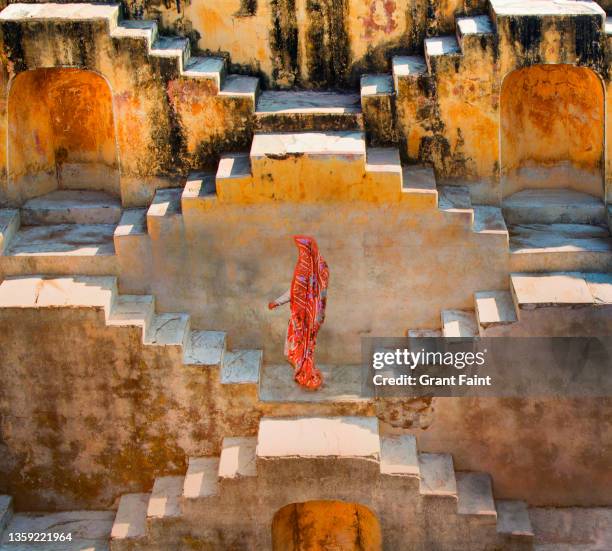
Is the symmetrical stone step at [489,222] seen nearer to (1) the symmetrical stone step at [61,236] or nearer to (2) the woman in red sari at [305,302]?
(2) the woman in red sari at [305,302]

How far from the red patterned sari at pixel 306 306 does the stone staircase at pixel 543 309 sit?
132 cm

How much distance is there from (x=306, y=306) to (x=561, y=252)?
8.54 ft

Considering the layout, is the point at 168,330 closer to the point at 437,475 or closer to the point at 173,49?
the point at 173,49

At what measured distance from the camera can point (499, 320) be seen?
1408 cm

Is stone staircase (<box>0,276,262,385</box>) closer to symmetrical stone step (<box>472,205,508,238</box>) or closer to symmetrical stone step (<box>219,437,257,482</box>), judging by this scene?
symmetrical stone step (<box>219,437,257,482</box>)

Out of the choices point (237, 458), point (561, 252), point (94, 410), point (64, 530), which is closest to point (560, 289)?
point (561, 252)

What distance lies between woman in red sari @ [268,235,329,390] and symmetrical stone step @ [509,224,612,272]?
198 cm

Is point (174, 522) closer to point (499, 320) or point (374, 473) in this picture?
point (374, 473)

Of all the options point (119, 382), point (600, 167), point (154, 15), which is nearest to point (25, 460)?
point (119, 382)

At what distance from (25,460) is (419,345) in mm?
4181

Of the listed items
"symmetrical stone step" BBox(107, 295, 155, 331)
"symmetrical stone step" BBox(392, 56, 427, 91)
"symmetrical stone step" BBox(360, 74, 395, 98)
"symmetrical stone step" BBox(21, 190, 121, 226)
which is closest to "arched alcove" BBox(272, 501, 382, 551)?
"symmetrical stone step" BBox(107, 295, 155, 331)

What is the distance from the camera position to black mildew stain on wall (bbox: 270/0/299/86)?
1522cm

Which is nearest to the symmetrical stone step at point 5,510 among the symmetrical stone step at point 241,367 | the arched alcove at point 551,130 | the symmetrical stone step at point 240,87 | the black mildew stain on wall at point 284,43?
the symmetrical stone step at point 241,367

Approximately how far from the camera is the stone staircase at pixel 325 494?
13.8 m
